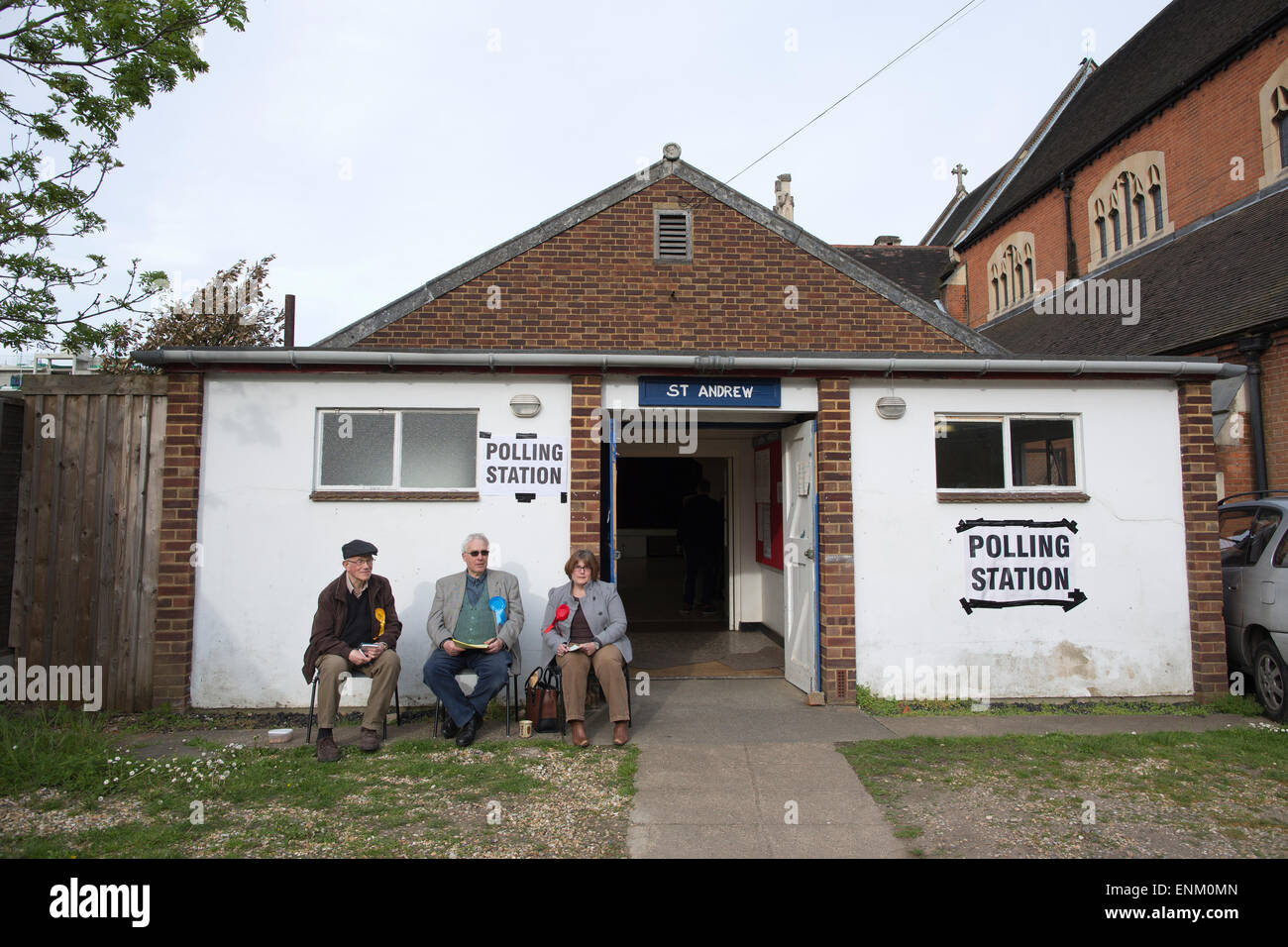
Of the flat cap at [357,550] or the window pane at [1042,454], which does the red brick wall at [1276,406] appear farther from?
the flat cap at [357,550]

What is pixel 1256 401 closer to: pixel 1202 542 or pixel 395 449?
pixel 1202 542

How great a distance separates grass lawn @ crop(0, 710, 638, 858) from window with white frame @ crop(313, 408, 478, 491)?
7.01ft

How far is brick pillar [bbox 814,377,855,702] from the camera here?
255 inches

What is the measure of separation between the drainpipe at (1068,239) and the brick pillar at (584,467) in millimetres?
17148

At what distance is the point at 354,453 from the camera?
21.1 ft

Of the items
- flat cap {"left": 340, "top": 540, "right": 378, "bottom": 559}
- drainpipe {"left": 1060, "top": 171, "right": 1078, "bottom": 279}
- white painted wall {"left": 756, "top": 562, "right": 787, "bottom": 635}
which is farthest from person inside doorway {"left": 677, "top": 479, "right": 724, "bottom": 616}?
drainpipe {"left": 1060, "top": 171, "right": 1078, "bottom": 279}

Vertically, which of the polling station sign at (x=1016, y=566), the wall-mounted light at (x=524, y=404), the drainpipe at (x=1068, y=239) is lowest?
the polling station sign at (x=1016, y=566)

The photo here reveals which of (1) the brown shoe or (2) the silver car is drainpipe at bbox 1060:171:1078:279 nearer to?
(2) the silver car

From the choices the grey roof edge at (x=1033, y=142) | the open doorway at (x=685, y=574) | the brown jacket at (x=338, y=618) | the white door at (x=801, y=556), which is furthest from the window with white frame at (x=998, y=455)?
the grey roof edge at (x=1033, y=142)

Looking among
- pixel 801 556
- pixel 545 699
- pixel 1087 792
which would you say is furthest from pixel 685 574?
pixel 1087 792

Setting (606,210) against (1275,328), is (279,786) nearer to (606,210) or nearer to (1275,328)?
(606,210)

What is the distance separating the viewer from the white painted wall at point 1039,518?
6605 millimetres

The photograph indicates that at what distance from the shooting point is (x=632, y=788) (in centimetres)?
463
